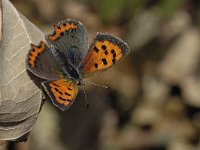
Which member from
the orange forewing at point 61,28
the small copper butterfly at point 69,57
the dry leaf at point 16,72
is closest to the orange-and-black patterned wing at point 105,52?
the small copper butterfly at point 69,57

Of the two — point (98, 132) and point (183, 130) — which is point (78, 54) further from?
point (183, 130)

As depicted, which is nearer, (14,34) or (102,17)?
(14,34)

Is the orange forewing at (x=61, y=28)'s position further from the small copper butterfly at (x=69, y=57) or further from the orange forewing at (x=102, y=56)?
the orange forewing at (x=102, y=56)

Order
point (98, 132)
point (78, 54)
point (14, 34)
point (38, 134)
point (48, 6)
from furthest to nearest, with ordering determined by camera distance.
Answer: point (48, 6), point (98, 132), point (38, 134), point (78, 54), point (14, 34)

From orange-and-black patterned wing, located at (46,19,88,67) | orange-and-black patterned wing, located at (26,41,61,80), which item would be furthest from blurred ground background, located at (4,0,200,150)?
orange-and-black patterned wing, located at (26,41,61,80)

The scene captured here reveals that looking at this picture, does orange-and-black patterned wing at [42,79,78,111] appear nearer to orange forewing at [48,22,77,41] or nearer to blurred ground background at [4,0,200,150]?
orange forewing at [48,22,77,41]

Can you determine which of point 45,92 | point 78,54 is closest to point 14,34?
point 45,92
